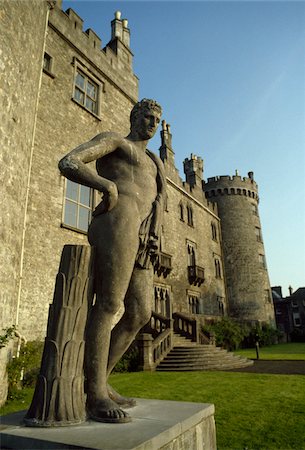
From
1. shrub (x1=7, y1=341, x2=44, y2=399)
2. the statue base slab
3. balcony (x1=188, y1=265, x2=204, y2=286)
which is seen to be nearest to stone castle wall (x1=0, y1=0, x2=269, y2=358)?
balcony (x1=188, y1=265, x2=204, y2=286)

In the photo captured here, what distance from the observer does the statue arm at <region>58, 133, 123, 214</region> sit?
269cm

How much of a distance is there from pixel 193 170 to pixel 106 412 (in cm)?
2702

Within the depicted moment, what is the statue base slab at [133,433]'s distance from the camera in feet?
6.05

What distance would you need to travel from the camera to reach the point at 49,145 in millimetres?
10719

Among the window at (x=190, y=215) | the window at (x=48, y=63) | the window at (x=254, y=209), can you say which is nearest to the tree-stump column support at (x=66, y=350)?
the window at (x=48, y=63)

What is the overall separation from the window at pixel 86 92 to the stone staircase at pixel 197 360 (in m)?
10.2

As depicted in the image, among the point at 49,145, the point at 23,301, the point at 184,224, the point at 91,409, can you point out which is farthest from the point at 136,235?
the point at 184,224

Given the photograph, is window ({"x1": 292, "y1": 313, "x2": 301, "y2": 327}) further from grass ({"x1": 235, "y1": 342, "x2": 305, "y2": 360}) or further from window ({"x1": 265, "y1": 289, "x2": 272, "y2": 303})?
grass ({"x1": 235, "y1": 342, "x2": 305, "y2": 360})

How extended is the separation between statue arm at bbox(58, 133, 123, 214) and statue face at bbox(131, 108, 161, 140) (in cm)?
44

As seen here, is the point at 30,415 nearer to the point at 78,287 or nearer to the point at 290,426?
the point at 78,287

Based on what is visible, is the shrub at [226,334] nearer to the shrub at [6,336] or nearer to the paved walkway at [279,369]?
the paved walkway at [279,369]

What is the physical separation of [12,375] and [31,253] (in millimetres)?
3392

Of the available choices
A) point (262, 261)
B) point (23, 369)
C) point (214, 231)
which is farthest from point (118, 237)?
point (262, 261)

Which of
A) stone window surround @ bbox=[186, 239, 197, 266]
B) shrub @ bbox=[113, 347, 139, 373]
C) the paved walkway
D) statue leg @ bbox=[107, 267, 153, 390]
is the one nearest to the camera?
statue leg @ bbox=[107, 267, 153, 390]
